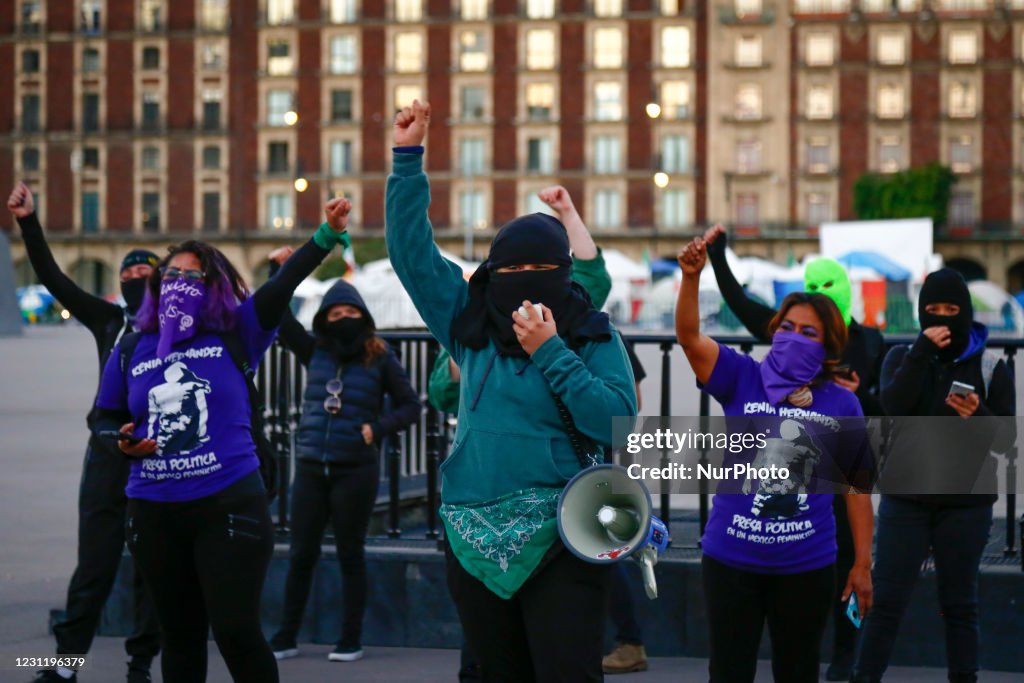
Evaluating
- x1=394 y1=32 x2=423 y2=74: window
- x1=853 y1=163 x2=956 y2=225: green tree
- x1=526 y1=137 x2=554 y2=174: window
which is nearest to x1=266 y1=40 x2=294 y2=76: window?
x1=394 y1=32 x2=423 y2=74: window

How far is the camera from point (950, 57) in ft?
234

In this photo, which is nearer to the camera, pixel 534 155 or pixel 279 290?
pixel 279 290

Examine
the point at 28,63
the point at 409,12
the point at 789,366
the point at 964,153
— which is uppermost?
the point at 409,12

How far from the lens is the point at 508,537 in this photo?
3941mm

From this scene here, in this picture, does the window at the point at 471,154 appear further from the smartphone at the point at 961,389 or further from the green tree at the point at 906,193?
the smartphone at the point at 961,389

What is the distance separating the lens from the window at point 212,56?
7750cm

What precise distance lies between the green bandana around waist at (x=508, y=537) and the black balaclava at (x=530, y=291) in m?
0.41

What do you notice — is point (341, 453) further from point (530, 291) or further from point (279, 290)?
point (530, 291)

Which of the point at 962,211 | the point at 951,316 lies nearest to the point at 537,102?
the point at 962,211

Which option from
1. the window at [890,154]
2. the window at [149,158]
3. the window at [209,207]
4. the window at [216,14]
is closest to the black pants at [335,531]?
the window at [890,154]

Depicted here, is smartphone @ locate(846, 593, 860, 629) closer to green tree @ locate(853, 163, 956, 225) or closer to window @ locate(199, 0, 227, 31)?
green tree @ locate(853, 163, 956, 225)

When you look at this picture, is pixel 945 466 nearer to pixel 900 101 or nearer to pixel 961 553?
pixel 961 553

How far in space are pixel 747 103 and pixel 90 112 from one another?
116 ft

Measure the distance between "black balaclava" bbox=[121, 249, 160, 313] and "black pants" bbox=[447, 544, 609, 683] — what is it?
2621 millimetres
